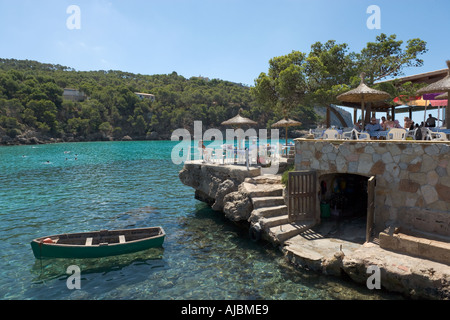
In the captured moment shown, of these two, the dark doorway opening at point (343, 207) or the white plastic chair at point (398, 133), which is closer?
the white plastic chair at point (398, 133)

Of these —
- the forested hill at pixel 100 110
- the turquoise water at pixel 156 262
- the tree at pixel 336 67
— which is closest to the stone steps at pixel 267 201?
the turquoise water at pixel 156 262

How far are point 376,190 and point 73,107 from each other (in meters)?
101

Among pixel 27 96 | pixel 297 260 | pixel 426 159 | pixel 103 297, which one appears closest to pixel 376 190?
pixel 426 159

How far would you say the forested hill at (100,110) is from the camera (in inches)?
3076

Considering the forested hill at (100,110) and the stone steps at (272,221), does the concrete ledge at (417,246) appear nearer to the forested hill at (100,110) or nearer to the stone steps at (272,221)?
the stone steps at (272,221)

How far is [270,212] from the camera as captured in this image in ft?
A: 35.5

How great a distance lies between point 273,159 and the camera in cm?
1534

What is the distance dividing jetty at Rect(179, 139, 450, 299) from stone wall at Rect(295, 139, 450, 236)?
0.02 m

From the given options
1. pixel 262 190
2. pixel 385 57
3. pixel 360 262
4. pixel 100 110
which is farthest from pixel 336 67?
pixel 100 110

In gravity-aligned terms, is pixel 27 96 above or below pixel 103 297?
above

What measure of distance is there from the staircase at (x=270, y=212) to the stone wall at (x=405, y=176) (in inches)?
98.6

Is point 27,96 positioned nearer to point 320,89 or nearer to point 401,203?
point 320,89

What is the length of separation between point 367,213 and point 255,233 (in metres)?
3.93
